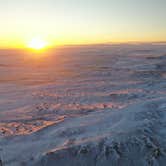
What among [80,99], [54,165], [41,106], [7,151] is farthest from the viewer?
[80,99]

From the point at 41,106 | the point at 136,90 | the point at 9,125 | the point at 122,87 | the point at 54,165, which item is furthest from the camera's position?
the point at 122,87

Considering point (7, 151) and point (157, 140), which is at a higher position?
point (157, 140)

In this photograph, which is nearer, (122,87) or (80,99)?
(80,99)

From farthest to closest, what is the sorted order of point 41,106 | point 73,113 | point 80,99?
point 80,99 < point 41,106 < point 73,113

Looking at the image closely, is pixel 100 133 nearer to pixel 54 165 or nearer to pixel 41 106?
pixel 54 165

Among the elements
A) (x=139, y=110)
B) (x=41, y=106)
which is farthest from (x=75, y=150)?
(x=41, y=106)

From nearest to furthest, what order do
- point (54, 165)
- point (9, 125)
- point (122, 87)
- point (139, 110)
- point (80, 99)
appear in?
1. point (54, 165)
2. point (139, 110)
3. point (9, 125)
4. point (80, 99)
5. point (122, 87)

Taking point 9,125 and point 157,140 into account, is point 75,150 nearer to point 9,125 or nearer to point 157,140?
point 157,140

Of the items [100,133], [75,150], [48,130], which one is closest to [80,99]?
[48,130]

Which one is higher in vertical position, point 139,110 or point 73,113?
point 139,110
